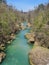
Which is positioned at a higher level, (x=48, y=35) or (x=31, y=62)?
(x=48, y=35)

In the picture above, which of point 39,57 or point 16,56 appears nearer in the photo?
Result: point 39,57

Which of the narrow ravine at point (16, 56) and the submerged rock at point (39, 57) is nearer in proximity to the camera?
the submerged rock at point (39, 57)

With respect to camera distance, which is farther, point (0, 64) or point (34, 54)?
point (34, 54)

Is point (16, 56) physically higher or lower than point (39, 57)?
lower

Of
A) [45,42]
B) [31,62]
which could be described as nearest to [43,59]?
[31,62]

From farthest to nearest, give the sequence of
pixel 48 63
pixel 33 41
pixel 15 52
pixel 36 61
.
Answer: pixel 33 41 < pixel 15 52 < pixel 36 61 < pixel 48 63

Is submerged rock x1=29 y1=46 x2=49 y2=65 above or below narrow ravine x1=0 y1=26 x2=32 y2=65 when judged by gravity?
above

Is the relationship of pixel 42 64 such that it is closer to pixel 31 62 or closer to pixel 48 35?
pixel 31 62

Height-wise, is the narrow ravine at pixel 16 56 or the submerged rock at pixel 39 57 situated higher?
the submerged rock at pixel 39 57

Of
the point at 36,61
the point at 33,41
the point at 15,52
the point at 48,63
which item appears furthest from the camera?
the point at 33,41

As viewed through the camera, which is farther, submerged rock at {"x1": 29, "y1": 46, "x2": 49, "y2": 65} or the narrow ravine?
the narrow ravine

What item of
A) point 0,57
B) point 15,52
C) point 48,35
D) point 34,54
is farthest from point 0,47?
point 48,35
